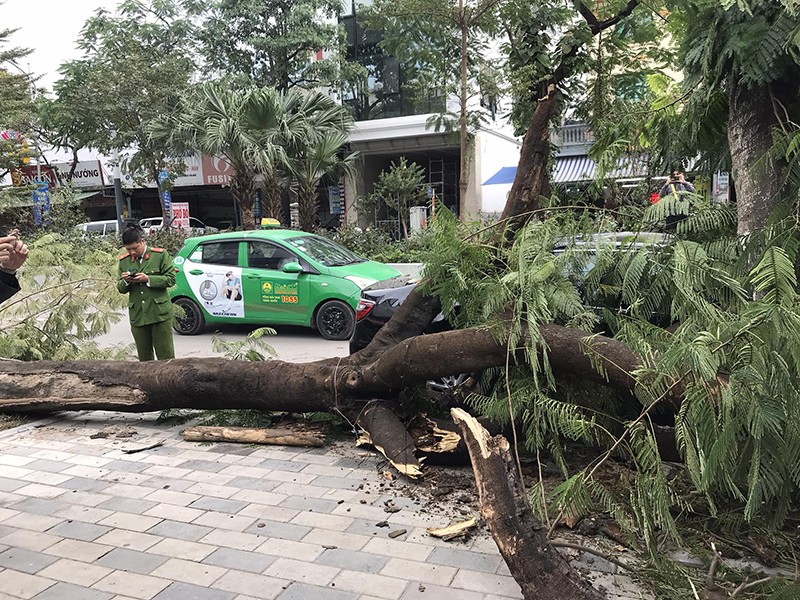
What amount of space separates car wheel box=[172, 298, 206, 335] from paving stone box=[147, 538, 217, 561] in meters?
7.62

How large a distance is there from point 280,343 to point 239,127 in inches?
319

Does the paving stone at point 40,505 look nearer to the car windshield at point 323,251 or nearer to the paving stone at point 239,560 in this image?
the paving stone at point 239,560

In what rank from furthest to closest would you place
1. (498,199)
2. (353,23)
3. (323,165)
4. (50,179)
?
(50,179) → (353,23) → (498,199) → (323,165)

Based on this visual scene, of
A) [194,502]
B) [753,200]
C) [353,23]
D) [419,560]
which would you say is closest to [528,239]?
[753,200]

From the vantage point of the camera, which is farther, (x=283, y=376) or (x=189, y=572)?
(x=283, y=376)

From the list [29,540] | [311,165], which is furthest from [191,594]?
[311,165]

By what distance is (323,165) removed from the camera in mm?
17406

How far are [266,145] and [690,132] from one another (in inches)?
502

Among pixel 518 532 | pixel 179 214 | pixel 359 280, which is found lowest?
pixel 518 532

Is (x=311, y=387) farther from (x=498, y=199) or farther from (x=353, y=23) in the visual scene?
(x=353, y=23)

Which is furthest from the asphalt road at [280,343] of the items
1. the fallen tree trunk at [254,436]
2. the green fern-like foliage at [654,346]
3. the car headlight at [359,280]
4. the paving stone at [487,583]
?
the paving stone at [487,583]

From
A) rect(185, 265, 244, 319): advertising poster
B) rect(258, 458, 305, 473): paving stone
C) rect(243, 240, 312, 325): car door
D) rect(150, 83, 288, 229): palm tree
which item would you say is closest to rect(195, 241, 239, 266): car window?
rect(185, 265, 244, 319): advertising poster

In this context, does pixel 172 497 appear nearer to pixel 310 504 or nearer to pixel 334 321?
pixel 310 504

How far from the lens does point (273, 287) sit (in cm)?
996
